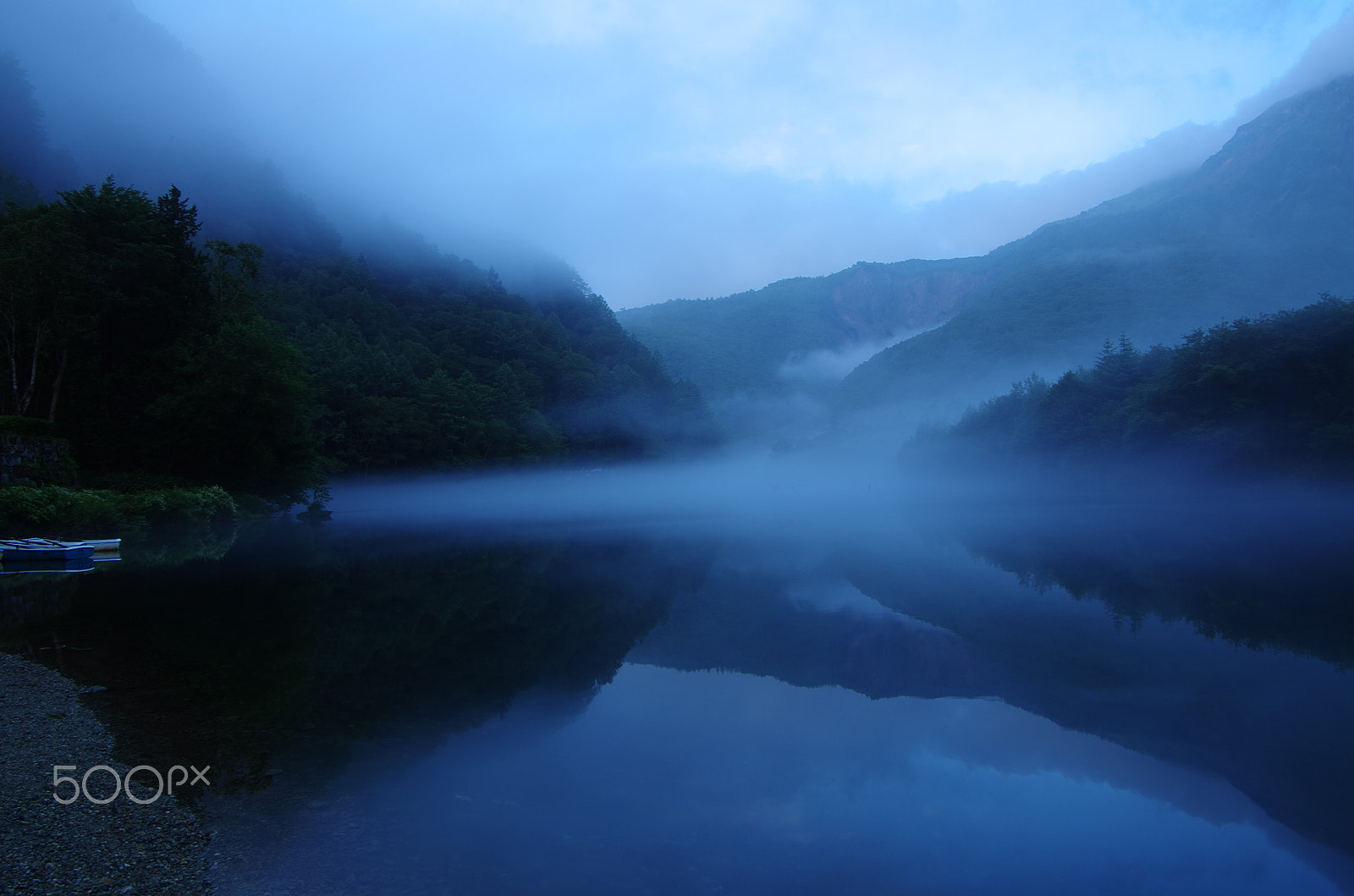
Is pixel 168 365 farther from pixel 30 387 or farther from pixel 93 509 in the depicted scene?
pixel 93 509

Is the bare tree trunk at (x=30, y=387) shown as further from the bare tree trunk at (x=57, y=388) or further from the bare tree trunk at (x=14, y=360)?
the bare tree trunk at (x=57, y=388)

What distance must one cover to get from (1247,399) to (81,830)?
55585mm

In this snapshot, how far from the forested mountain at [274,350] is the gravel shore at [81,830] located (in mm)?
29379

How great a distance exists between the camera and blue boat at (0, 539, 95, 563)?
63.5 ft

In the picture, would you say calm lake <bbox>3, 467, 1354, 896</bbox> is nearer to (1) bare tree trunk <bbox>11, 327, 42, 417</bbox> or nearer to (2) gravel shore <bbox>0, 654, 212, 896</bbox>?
(2) gravel shore <bbox>0, 654, 212, 896</bbox>

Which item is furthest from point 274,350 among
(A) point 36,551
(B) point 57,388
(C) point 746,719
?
(C) point 746,719

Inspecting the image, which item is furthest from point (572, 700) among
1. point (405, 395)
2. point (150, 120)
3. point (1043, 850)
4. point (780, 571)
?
point (150, 120)

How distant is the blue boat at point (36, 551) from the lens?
19.3 m

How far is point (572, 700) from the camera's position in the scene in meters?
8.91

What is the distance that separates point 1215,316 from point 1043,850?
11941 cm

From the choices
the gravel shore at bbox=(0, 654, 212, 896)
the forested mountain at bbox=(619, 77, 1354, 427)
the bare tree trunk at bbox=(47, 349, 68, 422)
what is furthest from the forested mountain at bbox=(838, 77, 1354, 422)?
the gravel shore at bbox=(0, 654, 212, 896)

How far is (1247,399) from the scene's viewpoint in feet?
151

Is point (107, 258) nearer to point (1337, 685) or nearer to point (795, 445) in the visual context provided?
point (1337, 685)

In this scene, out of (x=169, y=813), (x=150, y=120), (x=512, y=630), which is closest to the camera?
(x=169, y=813)
